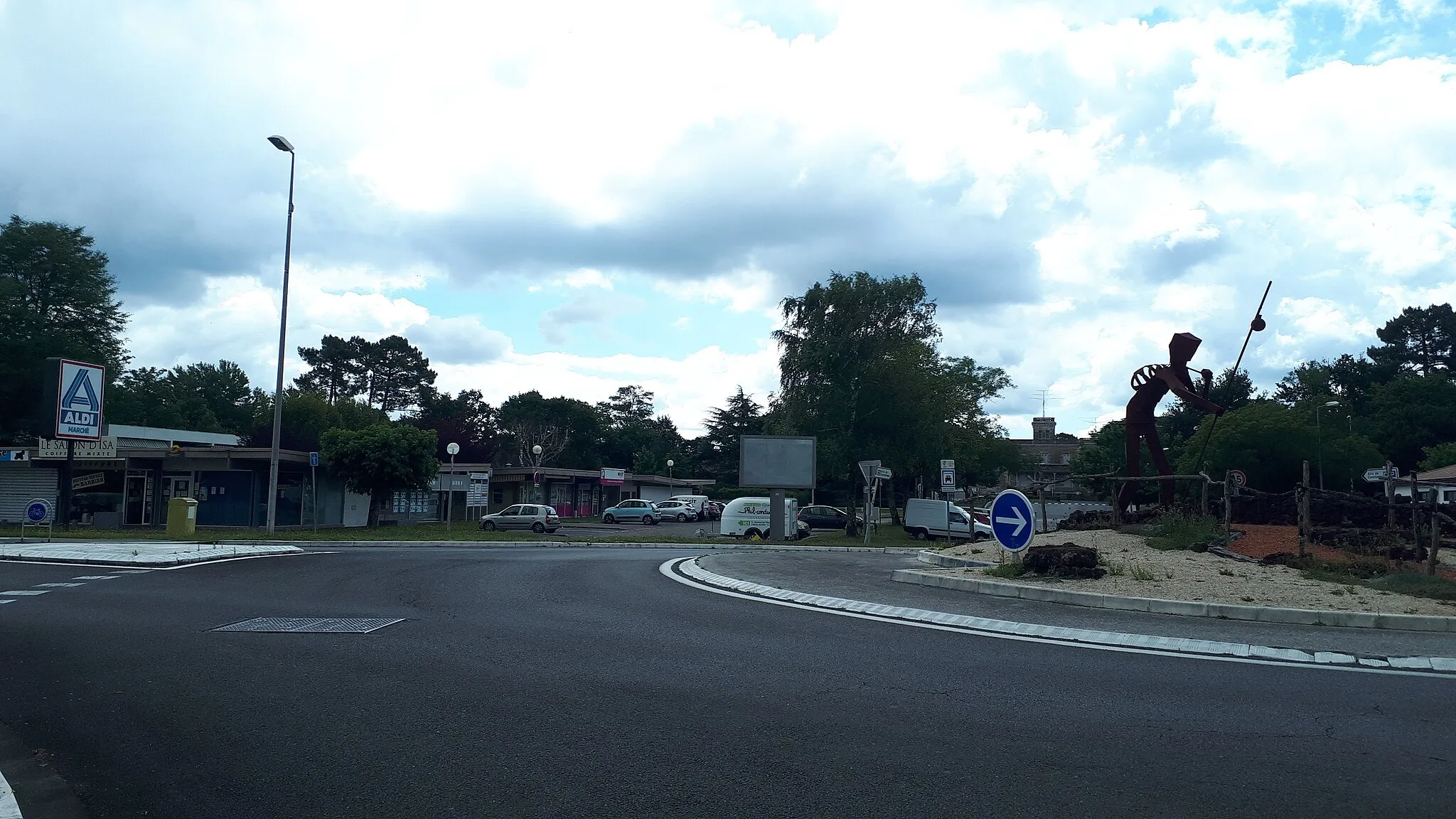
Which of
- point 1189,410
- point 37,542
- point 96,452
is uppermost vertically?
point 1189,410

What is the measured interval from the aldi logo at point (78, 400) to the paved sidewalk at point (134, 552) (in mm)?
5565

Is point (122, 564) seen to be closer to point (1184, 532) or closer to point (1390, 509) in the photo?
point (1184, 532)

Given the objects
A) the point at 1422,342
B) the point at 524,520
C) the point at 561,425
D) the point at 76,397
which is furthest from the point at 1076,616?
the point at 1422,342

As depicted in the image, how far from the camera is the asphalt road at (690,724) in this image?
16.1ft

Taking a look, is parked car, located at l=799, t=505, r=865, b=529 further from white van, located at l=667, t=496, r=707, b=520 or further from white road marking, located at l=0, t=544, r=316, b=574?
white road marking, located at l=0, t=544, r=316, b=574

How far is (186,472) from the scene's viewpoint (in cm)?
4144

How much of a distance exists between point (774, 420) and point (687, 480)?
3202cm

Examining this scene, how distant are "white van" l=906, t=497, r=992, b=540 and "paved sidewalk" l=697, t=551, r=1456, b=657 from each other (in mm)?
19978

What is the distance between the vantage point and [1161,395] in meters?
24.7

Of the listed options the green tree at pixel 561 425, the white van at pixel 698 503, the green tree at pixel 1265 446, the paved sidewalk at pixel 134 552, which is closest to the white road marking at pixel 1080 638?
the paved sidewalk at pixel 134 552

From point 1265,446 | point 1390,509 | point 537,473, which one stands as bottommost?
point 1390,509

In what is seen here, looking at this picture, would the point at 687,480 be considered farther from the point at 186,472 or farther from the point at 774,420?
the point at 186,472

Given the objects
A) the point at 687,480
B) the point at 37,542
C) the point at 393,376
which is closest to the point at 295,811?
the point at 37,542

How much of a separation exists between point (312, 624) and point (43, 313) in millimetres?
59991
